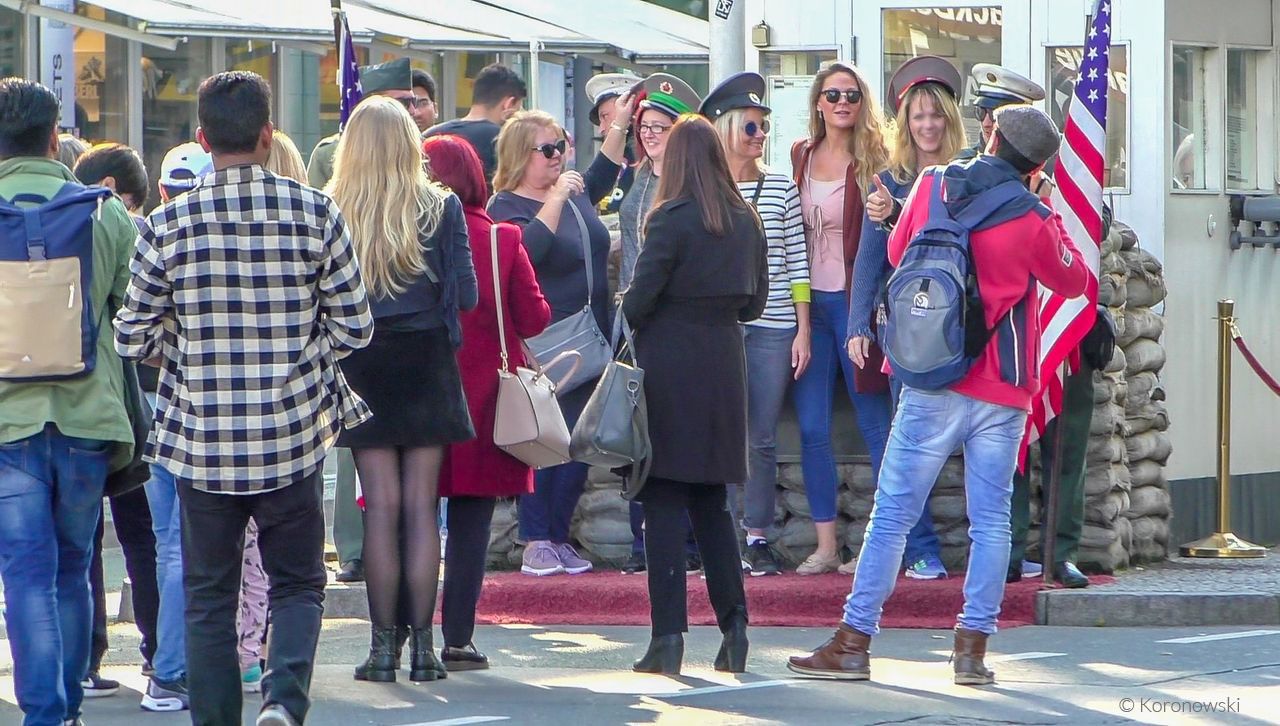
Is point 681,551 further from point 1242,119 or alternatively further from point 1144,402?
point 1242,119

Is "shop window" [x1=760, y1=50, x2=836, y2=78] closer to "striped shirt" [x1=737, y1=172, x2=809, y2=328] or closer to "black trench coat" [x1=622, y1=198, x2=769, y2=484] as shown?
"striped shirt" [x1=737, y1=172, x2=809, y2=328]

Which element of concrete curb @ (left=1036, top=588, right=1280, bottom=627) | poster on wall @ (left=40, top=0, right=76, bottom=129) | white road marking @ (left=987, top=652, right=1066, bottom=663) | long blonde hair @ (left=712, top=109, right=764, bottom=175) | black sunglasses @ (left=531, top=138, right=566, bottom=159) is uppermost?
poster on wall @ (left=40, top=0, right=76, bottom=129)

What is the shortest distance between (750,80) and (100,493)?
338 cm

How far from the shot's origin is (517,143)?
26.8ft

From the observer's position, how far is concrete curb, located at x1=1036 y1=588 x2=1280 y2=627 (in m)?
8.16

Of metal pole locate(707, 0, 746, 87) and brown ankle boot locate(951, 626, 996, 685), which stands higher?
metal pole locate(707, 0, 746, 87)

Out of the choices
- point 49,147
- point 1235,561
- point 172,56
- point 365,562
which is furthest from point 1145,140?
point 172,56

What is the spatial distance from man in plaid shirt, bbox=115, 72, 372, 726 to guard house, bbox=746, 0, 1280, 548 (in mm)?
5575

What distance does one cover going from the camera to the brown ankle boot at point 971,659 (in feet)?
22.1

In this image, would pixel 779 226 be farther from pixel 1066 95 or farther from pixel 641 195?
pixel 1066 95

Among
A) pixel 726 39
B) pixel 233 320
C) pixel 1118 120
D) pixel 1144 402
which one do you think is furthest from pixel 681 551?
pixel 726 39

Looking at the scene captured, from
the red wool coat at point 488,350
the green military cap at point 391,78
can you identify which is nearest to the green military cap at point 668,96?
the green military cap at point 391,78

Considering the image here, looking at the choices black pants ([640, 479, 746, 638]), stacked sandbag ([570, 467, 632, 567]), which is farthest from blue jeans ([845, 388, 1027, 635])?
stacked sandbag ([570, 467, 632, 567])

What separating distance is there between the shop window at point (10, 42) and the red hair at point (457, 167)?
11627 millimetres
